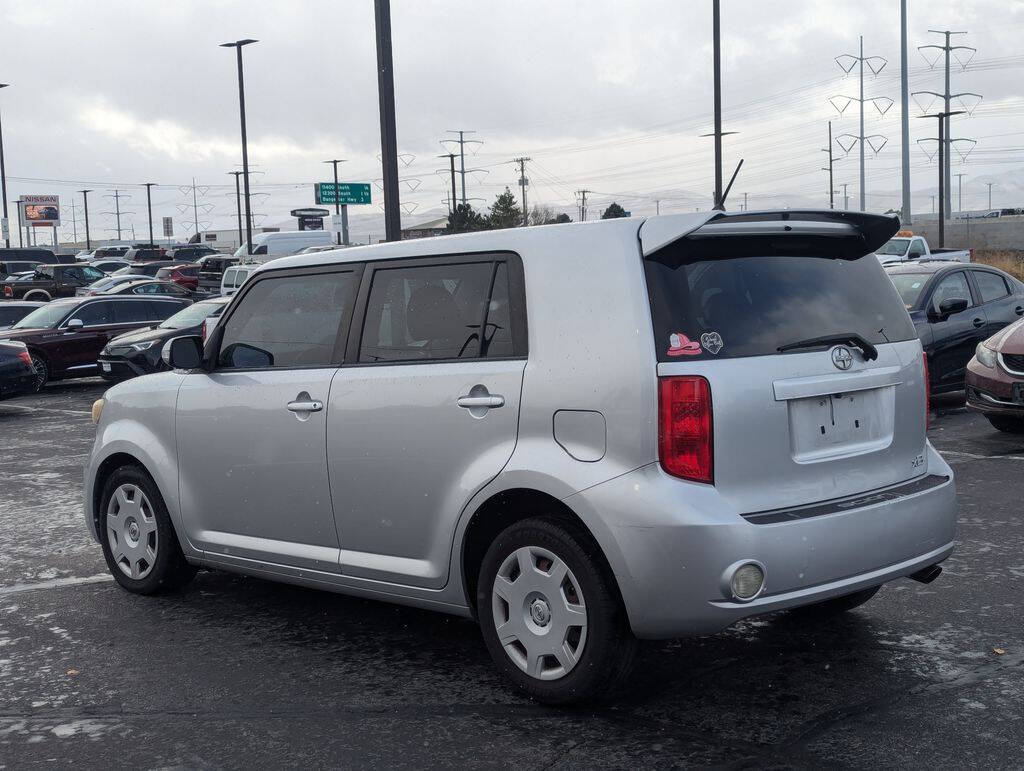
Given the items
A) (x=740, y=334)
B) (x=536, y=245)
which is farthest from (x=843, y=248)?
(x=536, y=245)

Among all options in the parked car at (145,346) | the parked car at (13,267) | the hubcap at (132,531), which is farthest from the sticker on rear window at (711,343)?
the parked car at (13,267)

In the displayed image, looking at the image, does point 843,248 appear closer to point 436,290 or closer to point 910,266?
point 436,290

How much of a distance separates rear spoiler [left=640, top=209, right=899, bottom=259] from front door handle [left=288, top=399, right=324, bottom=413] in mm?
1668

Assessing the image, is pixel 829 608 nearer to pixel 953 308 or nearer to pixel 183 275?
pixel 953 308

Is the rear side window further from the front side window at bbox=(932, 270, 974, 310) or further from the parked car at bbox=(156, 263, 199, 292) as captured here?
the parked car at bbox=(156, 263, 199, 292)

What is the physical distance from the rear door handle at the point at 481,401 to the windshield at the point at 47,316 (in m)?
17.4

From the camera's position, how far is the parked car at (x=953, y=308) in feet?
43.2

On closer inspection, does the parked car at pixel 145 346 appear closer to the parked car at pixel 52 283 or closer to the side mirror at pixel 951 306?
the side mirror at pixel 951 306

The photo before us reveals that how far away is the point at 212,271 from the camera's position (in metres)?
48.3

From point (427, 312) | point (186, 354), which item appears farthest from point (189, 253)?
point (427, 312)

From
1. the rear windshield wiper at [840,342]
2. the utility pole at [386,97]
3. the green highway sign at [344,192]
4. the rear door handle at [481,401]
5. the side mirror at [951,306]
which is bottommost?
the side mirror at [951,306]

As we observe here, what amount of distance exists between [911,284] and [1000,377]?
3448 mm

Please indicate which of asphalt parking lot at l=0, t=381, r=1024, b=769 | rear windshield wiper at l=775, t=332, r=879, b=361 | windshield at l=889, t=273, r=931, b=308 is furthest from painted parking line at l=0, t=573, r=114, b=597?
windshield at l=889, t=273, r=931, b=308

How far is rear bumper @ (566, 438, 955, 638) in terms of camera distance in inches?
155
